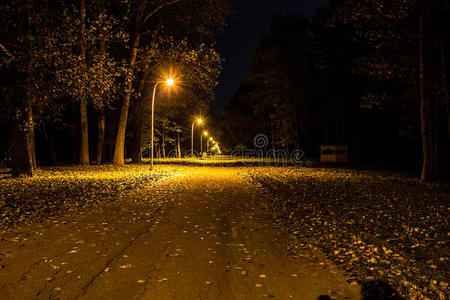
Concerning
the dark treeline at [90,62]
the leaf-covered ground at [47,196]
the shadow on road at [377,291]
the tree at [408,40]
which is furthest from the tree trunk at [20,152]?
the tree at [408,40]

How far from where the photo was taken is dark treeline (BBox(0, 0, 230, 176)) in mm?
13328

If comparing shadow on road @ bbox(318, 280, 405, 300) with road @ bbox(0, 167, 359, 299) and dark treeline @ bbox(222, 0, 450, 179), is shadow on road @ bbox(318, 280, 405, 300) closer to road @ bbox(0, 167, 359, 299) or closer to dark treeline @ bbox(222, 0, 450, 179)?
road @ bbox(0, 167, 359, 299)

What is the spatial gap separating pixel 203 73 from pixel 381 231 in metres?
19.3

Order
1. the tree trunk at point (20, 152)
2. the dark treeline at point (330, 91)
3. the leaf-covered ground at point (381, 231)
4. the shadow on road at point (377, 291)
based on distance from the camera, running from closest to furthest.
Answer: the shadow on road at point (377, 291) → the leaf-covered ground at point (381, 231) → the tree trunk at point (20, 152) → the dark treeline at point (330, 91)

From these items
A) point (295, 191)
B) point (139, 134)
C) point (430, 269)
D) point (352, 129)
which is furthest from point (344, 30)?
point (430, 269)

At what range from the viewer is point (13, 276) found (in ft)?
15.9

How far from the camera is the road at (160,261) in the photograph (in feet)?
14.4

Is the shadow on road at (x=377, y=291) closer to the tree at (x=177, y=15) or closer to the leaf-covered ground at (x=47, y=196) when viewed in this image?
the leaf-covered ground at (x=47, y=196)

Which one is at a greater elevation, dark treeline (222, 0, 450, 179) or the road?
dark treeline (222, 0, 450, 179)

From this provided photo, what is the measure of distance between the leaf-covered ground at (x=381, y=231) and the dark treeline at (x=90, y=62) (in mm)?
9920

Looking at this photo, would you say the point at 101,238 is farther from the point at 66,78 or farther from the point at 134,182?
the point at 134,182

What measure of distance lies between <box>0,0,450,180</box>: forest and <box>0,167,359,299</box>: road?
808 cm

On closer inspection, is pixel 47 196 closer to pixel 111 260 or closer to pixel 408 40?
pixel 111 260

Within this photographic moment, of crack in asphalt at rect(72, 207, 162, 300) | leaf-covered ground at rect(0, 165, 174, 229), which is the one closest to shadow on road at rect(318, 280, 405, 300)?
crack in asphalt at rect(72, 207, 162, 300)
